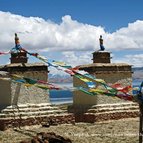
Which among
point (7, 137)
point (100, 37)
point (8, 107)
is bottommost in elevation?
point (7, 137)

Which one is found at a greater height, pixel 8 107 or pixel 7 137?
pixel 8 107

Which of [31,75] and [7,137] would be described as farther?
[31,75]

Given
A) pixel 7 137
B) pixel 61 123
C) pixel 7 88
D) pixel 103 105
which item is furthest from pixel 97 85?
pixel 7 137

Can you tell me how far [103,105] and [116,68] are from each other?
216 cm

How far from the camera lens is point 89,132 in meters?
17.0

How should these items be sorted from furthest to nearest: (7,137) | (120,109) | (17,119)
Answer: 1. (120,109)
2. (17,119)
3. (7,137)

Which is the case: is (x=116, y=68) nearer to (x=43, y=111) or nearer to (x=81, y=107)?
(x=81, y=107)

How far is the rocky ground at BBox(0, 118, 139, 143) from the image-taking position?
49.0 ft

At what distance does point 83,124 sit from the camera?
19984 mm

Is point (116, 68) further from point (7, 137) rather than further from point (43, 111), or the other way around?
point (7, 137)

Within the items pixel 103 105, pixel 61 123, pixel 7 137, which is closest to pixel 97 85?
pixel 103 105

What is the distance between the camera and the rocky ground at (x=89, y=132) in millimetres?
14945

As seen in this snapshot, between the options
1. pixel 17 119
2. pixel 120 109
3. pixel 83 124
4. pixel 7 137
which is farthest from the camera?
pixel 120 109

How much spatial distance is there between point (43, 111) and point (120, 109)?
4376 millimetres
